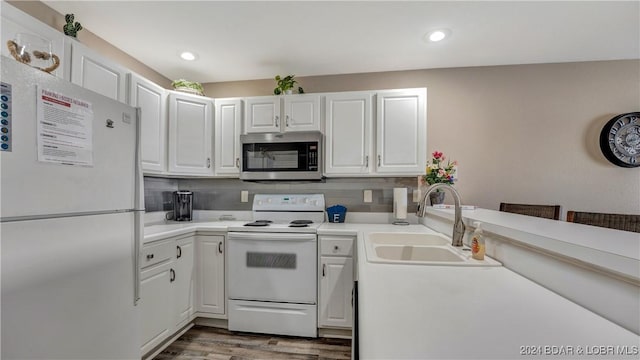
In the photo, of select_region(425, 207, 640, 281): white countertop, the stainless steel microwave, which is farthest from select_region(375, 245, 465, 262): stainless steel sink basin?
the stainless steel microwave

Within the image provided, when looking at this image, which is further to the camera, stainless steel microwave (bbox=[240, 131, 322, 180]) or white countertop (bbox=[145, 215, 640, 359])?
stainless steel microwave (bbox=[240, 131, 322, 180])

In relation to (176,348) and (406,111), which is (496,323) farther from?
(176,348)

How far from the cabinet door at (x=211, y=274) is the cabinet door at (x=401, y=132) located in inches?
64.3

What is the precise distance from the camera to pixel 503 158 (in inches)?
98.7

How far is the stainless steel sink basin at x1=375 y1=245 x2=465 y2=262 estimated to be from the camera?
1.37 meters

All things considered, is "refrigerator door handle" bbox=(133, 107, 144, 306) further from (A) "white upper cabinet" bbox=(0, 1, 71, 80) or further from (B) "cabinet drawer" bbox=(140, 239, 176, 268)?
(A) "white upper cabinet" bbox=(0, 1, 71, 80)

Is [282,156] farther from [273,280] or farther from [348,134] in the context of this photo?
[273,280]

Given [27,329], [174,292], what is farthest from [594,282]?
[174,292]

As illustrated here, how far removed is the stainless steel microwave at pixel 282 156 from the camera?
2346 millimetres

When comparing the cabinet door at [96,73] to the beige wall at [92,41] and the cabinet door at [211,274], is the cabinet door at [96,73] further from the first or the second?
the cabinet door at [211,274]

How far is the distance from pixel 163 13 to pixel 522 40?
2831 mm

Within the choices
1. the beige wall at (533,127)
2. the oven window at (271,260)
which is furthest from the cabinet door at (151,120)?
the beige wall at (533,127)

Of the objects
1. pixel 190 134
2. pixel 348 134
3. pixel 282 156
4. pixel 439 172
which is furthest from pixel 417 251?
pixel 190 134

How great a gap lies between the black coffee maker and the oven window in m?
1.03
